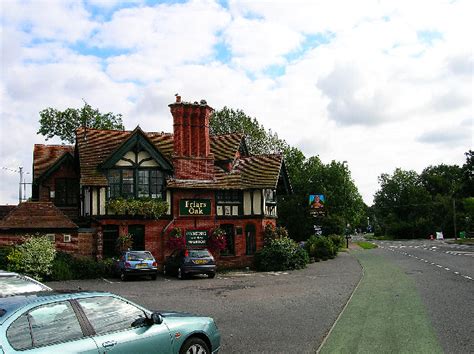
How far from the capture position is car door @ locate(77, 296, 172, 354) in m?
5.90

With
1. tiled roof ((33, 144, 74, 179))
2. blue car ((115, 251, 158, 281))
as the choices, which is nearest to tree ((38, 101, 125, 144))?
tiled roof ((33, 144, 74, 179))

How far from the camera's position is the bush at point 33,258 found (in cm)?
2188

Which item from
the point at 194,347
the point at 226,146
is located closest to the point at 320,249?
the point at 226,146

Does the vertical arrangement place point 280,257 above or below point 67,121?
below

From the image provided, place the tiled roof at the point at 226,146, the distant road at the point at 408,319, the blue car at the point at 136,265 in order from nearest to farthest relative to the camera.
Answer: the distant road at the point at 408,319, the blue car at the point at 136,265, the tiled roof at the point at 226,146

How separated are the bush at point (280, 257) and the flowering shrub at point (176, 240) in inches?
167

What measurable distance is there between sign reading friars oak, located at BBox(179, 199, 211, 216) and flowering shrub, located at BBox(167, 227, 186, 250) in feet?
3.96

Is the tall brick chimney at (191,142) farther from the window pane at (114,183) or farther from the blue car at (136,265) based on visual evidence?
the blue car at (136,265)

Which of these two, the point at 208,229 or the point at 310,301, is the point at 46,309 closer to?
the point at 310,301

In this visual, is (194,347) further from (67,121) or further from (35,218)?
(67,121)

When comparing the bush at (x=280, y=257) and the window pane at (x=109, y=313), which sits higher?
the window pane at (x=109, y=313)

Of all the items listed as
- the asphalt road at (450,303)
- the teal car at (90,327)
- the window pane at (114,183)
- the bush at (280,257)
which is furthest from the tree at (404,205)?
the teal car at (90,327)

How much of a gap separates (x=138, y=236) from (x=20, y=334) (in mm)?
22391

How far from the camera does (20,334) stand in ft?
16.8
